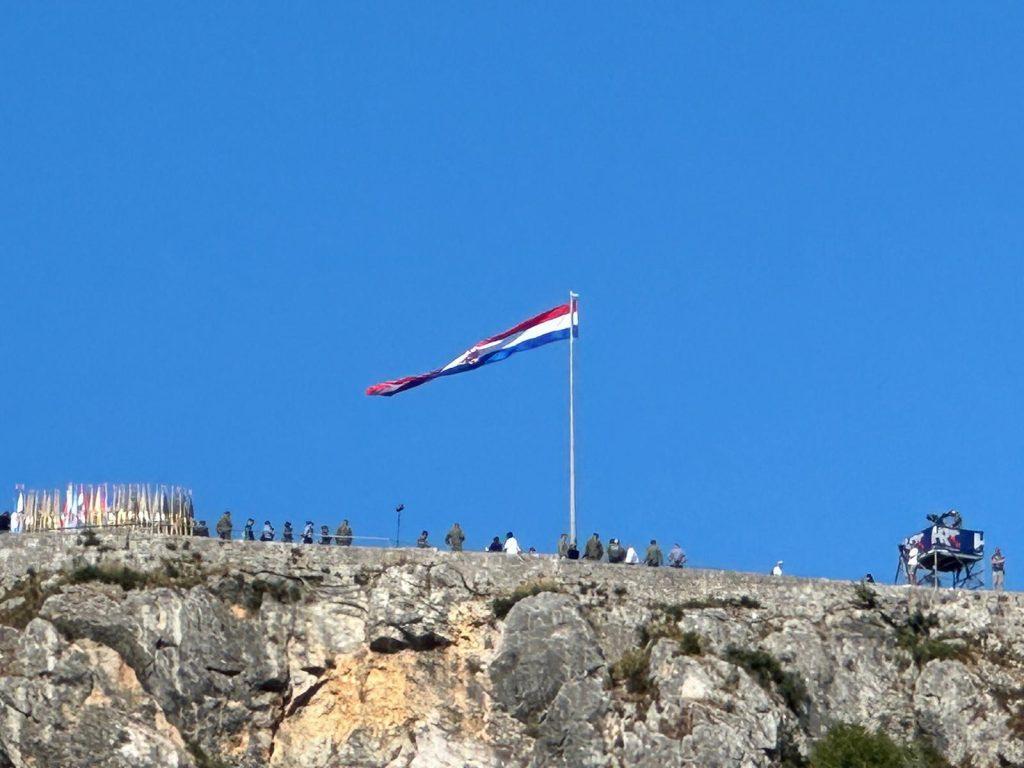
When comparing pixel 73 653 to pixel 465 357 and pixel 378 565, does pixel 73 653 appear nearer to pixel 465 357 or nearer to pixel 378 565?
pixel 378 565

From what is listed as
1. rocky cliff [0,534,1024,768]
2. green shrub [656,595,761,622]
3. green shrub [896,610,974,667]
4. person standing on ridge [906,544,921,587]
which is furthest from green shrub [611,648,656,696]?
person standing on ridge [906,544,921,587]

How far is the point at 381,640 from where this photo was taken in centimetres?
10088

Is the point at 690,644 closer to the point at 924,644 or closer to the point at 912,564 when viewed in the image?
the point at 924,644

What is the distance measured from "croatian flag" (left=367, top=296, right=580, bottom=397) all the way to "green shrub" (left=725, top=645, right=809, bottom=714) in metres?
13.2

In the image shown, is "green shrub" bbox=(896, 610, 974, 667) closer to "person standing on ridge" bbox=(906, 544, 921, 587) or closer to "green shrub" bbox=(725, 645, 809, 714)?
"person standing on ridge" bbox=(906, 544, 921, 587)

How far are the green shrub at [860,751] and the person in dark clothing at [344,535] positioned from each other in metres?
16.6

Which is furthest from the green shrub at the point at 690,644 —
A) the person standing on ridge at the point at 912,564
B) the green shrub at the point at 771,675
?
the person standing on ridge at the point at 912,564

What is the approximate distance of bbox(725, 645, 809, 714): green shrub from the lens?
10244 cm

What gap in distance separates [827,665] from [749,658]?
286 centimetres

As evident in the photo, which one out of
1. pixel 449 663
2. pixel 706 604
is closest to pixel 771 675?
pixel 706 604

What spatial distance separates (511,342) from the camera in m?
110

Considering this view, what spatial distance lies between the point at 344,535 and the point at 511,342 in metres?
9.17

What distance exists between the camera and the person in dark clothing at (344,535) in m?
106

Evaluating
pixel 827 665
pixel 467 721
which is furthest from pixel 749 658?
pixel 467 721
